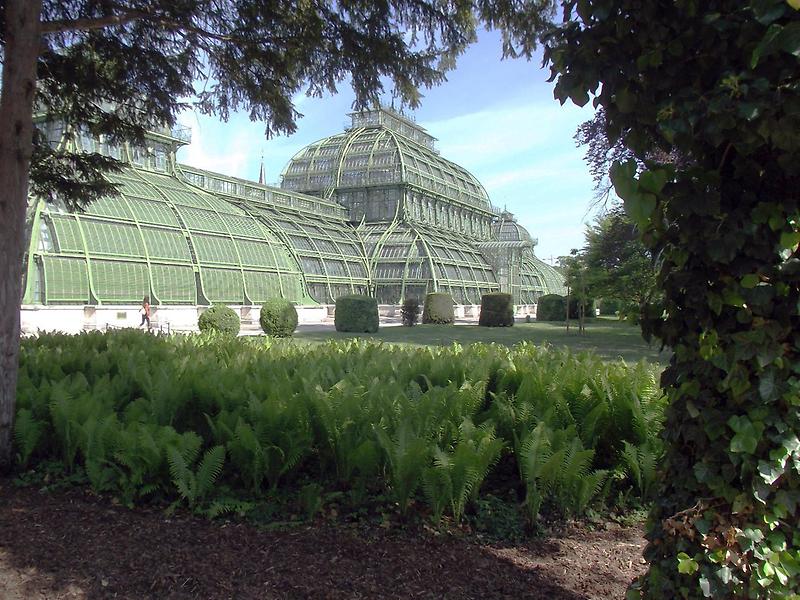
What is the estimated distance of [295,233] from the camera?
41969 millimetres

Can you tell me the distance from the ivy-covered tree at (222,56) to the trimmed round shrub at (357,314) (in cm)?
1790

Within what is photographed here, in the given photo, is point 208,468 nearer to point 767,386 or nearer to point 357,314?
point 767,386

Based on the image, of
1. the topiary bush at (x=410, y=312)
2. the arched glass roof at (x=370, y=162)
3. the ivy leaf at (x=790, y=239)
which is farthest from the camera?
the arched glass roof at (x=370, y=162)

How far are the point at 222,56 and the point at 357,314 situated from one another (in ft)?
61.2

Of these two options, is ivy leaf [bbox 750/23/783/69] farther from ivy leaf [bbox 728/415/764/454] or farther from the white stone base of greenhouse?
the white stone base of greenhouse

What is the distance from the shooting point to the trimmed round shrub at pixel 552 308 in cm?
3888

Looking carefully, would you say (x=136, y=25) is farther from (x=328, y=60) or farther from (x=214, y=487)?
(x=214, y=487)

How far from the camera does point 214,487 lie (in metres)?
4.21

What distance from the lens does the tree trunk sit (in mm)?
4742

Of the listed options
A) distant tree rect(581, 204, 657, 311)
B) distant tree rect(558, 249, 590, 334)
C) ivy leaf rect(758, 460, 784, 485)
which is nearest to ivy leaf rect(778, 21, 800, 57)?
ivy leaf rect(758, 460, 784, 485)

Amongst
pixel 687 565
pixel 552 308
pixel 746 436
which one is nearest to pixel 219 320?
pixel 687 565

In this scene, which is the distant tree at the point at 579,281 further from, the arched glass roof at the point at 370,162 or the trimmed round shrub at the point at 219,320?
the arched glass roof at the point at 370,162

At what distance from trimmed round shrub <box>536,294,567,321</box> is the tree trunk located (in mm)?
36371

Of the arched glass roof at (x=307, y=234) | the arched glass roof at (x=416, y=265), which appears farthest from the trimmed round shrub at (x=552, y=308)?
the arched glass roof at (x=307, y=234)
